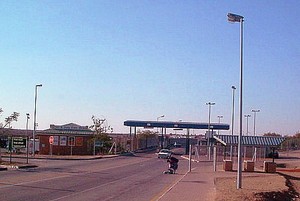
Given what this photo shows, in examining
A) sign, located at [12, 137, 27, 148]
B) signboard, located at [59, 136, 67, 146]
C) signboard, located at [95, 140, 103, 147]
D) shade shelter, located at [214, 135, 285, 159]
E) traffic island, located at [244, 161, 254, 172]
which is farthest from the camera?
shade shelter, located at [214, 135, 285, 159]

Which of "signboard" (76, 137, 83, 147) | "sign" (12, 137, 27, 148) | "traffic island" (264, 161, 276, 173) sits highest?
→ "sign" (12, 137, 27, 148)

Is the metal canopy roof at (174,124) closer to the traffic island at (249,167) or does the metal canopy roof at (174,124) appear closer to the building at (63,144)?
the building at (63,144)

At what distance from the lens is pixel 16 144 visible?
45.4 metres

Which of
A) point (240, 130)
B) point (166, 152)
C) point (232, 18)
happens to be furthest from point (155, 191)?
point (166, 152)

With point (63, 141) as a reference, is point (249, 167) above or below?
below

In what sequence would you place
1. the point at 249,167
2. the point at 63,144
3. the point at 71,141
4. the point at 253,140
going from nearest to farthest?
the point at 249,167 → the point at 63,144 → the point at 71,141 → the point at 253,140

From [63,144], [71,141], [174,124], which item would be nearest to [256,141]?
[174,124]

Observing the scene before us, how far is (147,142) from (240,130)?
98185 mm

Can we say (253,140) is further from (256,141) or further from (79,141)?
(79,141)

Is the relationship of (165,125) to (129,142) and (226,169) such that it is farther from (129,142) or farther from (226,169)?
(226,169)

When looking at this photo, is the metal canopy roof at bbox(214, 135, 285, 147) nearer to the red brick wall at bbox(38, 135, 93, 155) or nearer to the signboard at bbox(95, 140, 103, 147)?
the signboard at bbox(95, 140, 103, 147)

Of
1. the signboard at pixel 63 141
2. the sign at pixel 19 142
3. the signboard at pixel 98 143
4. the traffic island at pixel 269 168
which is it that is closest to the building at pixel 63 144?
the signboard at pixel 63 141

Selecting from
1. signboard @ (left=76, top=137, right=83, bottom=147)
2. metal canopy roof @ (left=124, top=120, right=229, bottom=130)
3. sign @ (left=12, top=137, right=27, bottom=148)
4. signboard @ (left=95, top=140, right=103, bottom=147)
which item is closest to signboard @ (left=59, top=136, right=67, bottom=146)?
signboard @ (left=76, top=137, right=83, bottom=147)

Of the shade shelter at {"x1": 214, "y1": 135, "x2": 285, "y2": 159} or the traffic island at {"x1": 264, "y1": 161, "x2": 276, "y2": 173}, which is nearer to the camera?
the traffic island at {"x1": 264, "y1": 161, "x2": 276, "y2": 173}
